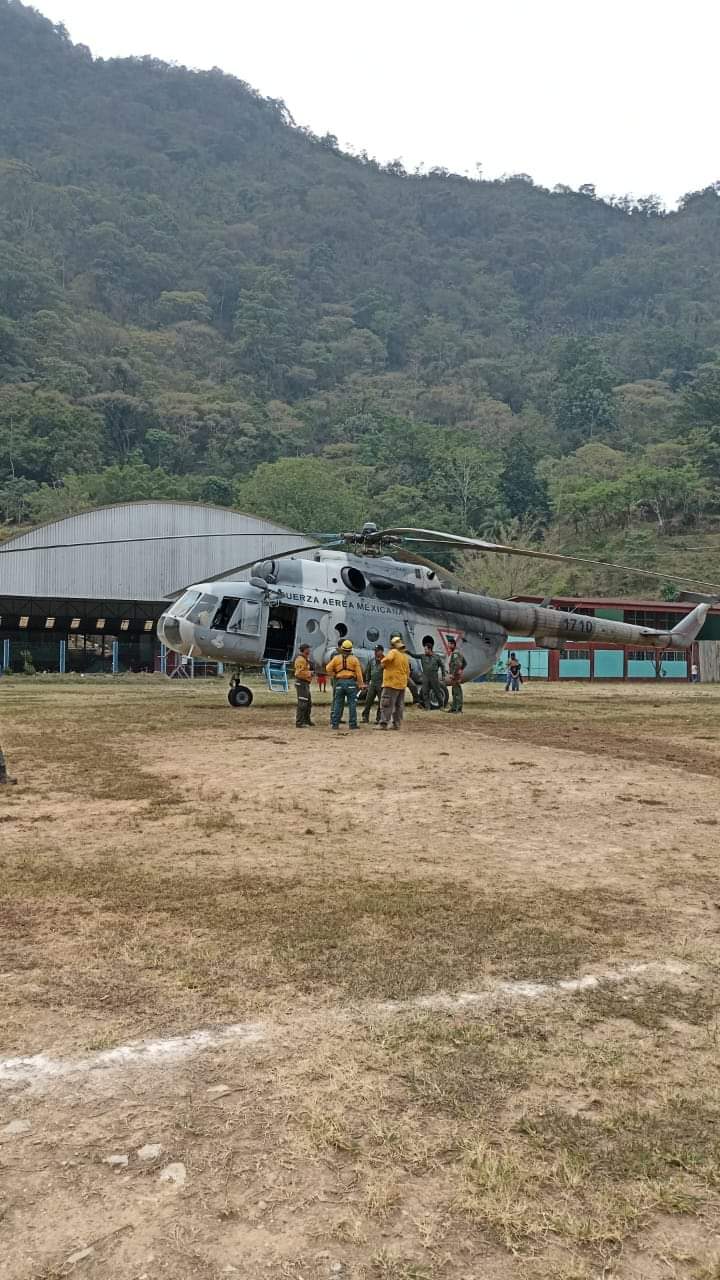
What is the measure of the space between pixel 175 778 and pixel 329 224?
207 m

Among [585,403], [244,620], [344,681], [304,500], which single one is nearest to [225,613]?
[244,620]

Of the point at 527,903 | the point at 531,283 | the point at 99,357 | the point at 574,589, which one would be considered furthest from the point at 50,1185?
the point at 531,283

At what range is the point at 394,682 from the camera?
14.5 meters

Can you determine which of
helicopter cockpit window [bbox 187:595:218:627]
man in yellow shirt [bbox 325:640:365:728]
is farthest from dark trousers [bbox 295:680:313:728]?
helicopter cockpit window [bbox 187:595:218:627]

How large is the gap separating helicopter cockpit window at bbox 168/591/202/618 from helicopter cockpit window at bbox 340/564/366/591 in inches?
123

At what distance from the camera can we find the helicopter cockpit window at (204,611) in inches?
715

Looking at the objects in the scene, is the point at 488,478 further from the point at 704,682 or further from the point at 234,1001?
the point at 234,1001

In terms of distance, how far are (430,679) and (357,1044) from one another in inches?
653

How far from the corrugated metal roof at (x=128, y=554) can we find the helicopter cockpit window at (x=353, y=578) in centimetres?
2064

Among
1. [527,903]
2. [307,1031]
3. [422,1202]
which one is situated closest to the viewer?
[422,1202]

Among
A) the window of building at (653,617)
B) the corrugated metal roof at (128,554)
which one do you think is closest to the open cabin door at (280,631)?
the corrugated metal roof at (128,554)

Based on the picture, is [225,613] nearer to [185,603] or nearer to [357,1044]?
[185,603]

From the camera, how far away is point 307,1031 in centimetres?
332

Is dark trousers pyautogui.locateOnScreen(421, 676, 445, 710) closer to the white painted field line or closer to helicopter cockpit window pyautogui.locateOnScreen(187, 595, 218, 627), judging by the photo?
helicopter cockpit window pyautogui.locateOnScreen(187, 595, 218, 627)
